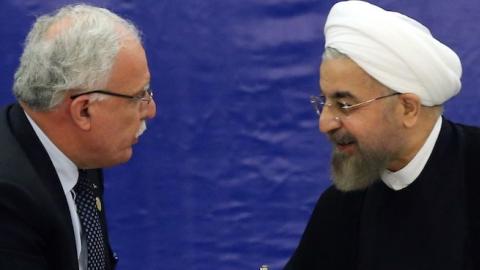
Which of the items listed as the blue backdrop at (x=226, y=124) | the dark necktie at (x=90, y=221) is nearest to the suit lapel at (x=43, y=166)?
the dark necktie at (x=90, y=221)

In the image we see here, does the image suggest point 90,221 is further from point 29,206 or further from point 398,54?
point 398,54

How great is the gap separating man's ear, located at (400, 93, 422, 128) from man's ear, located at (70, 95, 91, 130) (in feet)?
2.16

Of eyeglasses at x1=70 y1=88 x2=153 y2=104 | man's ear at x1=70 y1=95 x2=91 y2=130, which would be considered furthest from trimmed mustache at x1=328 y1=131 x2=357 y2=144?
man's ear at x1=70 y1=95 x2=91 y2=130

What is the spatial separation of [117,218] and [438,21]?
4.16 feet

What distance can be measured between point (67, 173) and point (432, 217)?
0.79m

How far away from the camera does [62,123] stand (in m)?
1.46

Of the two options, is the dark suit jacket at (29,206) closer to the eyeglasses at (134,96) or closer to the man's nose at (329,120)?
the eyeglasses at (134,96)

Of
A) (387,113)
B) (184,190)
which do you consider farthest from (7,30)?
(387,113)

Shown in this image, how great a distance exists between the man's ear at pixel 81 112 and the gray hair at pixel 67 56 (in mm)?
20

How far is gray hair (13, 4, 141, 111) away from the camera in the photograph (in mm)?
1390

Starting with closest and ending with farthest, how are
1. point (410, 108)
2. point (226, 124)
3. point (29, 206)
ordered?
1. point (29, 206)
2. point (410, 108)
3. point (226, 124)

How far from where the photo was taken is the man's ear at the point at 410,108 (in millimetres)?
1556

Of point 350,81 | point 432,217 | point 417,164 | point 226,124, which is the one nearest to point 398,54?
point 350,81

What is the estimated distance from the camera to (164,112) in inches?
97.1
